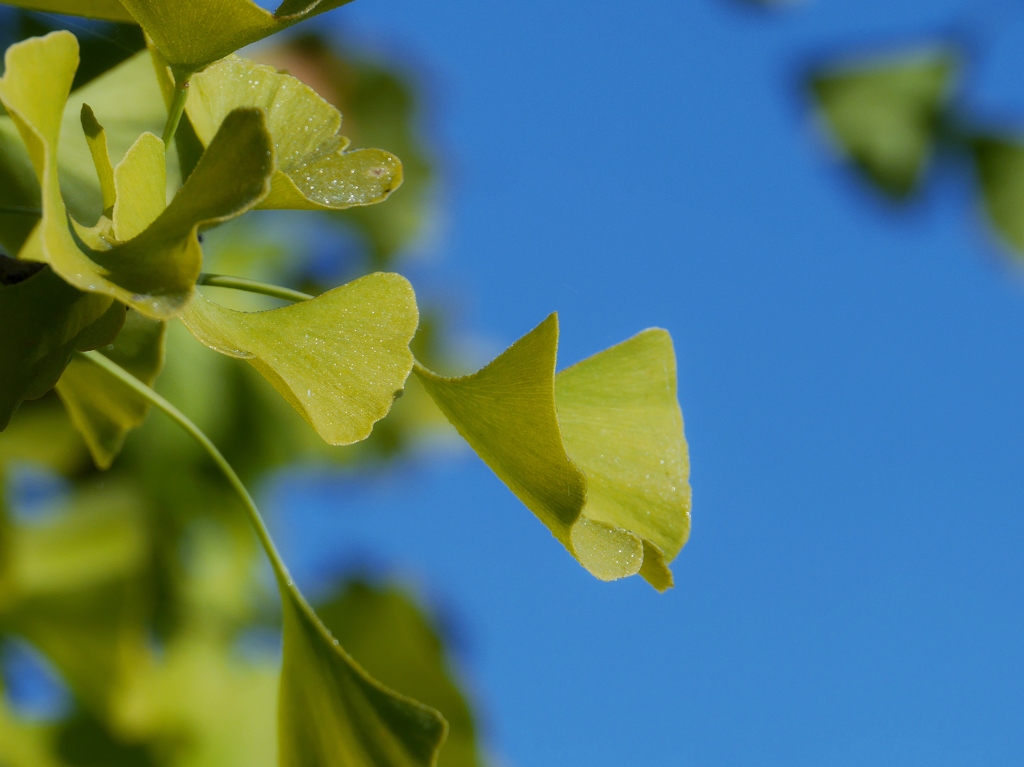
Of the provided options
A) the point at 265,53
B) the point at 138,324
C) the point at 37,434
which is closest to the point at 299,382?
the point at 138,324

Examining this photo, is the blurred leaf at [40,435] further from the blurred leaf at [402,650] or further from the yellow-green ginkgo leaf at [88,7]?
the yellow-green ginkgo leaf at [88,7]

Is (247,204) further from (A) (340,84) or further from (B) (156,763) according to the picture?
(A) (340,84)

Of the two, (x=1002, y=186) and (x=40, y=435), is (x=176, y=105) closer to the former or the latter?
(x=40, y=435)

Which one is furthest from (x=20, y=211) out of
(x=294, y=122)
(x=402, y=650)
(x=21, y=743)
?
(x=21, y=743)

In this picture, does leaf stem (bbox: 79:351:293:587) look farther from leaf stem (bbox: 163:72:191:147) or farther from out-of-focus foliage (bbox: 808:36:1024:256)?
out-of-focus foliage (bbox: 808:36:1024:256)

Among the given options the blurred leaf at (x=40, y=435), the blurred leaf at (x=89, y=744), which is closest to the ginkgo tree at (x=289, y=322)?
the blurred leaf at (x=40, y=435)

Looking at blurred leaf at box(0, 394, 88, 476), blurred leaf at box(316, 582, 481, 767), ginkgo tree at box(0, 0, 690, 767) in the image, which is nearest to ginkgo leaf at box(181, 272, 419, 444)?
ginkgo tree at box(0, 0, 690, 767)
